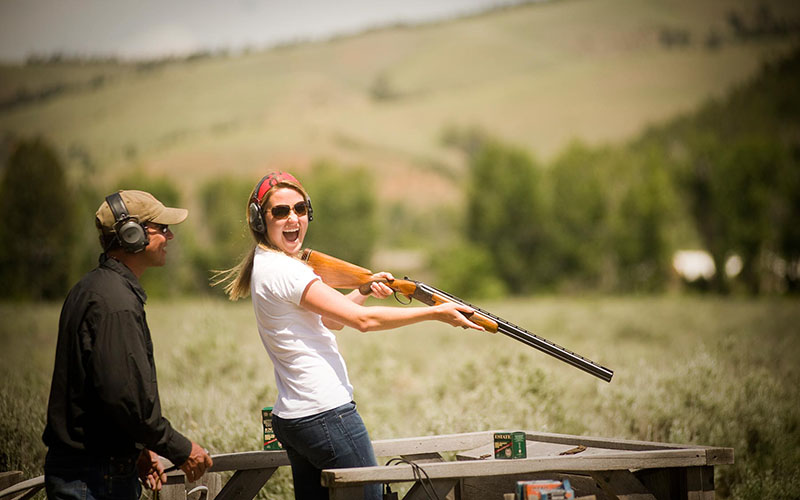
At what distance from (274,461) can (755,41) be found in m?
136

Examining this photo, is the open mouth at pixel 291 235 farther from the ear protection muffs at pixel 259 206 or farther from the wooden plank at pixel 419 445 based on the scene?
the wooden plank at pixel 419 445

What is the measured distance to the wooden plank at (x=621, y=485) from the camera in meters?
4.92

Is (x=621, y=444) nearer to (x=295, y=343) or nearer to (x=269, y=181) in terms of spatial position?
(x=295, y=343)

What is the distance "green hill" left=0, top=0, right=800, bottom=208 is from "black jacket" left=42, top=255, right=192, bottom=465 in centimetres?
10253

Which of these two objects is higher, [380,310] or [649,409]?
[380,310]

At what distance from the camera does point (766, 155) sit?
54281mm

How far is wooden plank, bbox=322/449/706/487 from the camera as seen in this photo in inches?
167

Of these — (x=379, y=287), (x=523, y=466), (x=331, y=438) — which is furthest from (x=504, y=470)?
(x=379, y=287)

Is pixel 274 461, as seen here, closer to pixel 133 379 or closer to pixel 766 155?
pixel 133 379

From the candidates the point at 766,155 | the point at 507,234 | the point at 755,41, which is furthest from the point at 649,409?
the point at 755,41

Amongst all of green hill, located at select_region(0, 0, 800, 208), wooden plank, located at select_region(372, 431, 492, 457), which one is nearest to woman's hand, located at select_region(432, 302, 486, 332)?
wooden plank, located at select_region(372, 431, 492, 457)

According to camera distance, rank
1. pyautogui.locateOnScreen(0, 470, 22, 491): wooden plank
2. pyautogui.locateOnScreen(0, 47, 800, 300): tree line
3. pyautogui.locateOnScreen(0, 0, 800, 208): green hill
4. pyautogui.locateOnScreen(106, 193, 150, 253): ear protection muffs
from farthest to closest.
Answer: pyautogui.locateOnScreen(0, 0, 800, 208): green hill
pyautogui.locateOnScreen(0, 47, 800, 300): tree line
pyautogui.locateOnScreen(0, 470, 22, 491): wooden plank
pyautogui.locateOnScreen(106, 193, 150, 253): ear protection muffs

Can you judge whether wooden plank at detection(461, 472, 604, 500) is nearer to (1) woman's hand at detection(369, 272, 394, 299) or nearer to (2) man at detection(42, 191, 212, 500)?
(1) woman's hand at detection(369, 272, 394, 299)

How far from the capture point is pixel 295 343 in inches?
173
